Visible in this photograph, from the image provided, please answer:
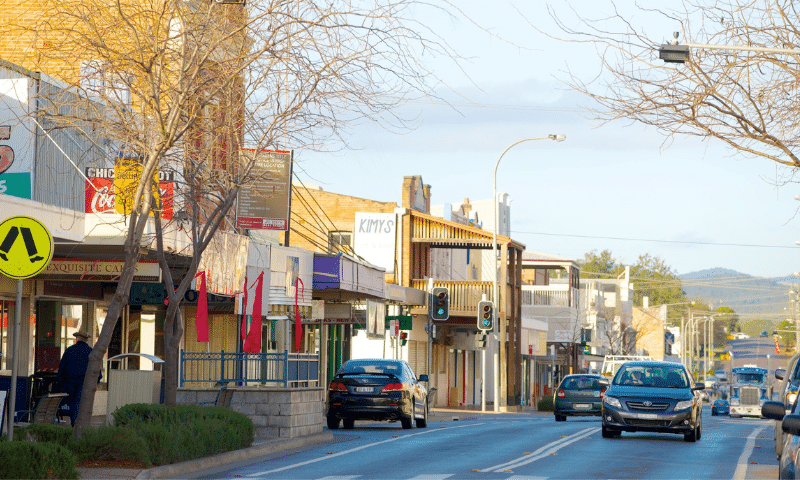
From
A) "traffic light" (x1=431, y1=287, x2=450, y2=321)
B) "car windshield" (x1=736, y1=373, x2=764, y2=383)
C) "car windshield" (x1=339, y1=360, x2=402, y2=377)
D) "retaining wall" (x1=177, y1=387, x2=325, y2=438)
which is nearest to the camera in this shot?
"retaining wall" (x1=177, y1=387, x2=325, y2=438)

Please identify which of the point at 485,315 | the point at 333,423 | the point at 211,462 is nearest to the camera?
the point at 211,462

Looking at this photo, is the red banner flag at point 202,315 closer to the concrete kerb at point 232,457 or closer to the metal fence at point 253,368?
the metal fence at point 253,368

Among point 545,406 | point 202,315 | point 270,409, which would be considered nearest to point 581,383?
point 202,315

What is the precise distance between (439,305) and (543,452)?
17.9m

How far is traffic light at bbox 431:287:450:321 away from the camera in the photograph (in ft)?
119

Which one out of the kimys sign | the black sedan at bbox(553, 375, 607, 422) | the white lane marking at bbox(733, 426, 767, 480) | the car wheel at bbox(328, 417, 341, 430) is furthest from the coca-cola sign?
the black sedan at bbox(553, 375, 607, 422)

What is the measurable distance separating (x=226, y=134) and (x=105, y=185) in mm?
3998

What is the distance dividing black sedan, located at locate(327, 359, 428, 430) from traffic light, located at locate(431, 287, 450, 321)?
11133 mm

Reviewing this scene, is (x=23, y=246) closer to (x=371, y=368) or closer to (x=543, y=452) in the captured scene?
(x=543, y=452)

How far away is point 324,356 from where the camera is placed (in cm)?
4047

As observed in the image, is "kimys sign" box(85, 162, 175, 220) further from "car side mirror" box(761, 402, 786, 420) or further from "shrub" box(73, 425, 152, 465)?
"car side mirror" box(761, 402, 786, 420)

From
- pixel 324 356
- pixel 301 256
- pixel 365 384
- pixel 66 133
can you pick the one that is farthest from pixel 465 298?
pixel 66 133

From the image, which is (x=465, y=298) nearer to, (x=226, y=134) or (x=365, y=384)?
(x=365, y=384)

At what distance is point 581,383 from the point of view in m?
34.5
